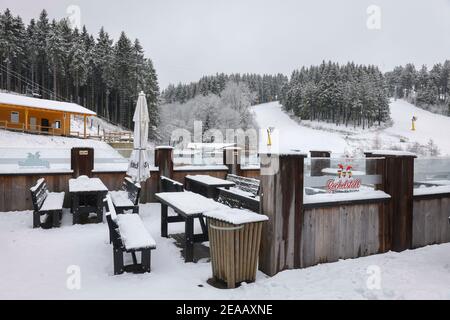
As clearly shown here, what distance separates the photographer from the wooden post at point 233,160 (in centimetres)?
1227

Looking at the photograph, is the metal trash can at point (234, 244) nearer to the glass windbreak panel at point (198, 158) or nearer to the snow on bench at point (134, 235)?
the snow on bench at point (134, 235)

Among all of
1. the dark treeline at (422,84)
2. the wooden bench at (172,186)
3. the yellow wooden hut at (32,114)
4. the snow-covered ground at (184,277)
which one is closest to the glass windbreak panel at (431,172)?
the snow-covered ground at (184,277)

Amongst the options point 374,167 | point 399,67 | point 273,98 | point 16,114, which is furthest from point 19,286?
point 399,67

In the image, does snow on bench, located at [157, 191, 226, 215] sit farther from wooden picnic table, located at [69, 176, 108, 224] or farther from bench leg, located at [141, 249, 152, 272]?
wooden picnic table, located at [69, 176, 108, 224]

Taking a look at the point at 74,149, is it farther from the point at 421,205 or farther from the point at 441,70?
the point at 441,70

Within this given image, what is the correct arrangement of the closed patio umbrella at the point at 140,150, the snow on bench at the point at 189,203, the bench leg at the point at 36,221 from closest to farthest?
the snow on bench at the point at 189,203 < the bench leg at the point at 36,221 < the closed patio umbrella at the point at 140,150

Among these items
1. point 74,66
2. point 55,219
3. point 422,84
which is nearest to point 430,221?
point 55,219

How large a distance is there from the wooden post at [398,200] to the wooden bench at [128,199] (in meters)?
5.52

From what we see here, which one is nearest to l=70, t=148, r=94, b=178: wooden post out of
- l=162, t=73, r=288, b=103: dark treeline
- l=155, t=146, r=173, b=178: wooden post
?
l=155, t=146, r=173, b=178: wooden post

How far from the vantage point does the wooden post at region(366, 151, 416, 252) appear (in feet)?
20.4

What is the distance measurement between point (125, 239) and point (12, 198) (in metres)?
5.95

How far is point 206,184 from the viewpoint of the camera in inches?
365

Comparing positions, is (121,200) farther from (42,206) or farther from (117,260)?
(117,260)

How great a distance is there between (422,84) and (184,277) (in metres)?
129
